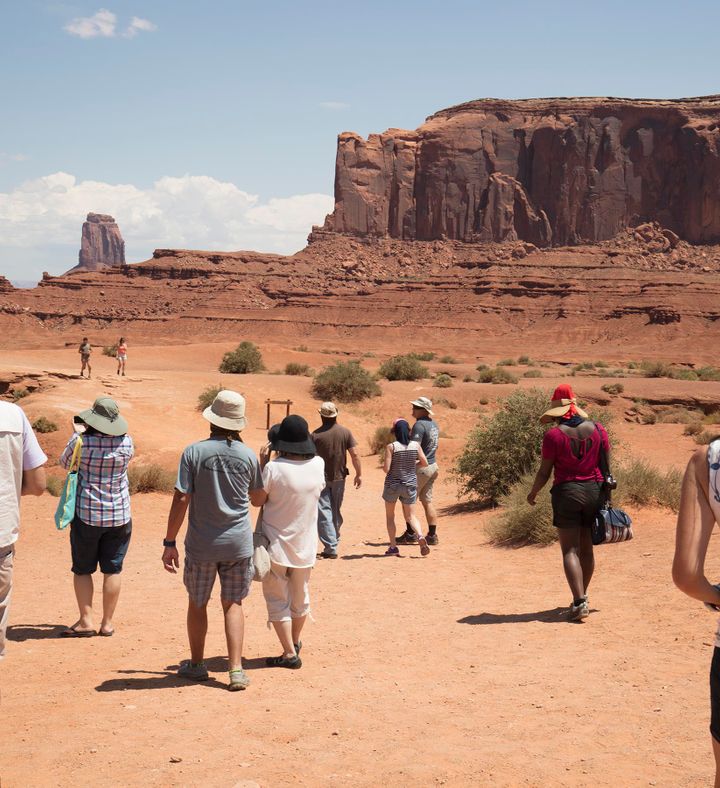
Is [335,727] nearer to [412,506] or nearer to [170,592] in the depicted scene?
[170,592]

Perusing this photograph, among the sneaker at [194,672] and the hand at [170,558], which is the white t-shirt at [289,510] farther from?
the sneaker at [194,672]

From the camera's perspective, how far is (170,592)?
9320mm

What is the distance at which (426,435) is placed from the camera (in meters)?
11.2

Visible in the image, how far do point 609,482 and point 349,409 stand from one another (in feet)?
67.2

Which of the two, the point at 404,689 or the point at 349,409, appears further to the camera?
the point at 349,409

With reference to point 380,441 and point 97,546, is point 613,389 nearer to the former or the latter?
point 380,441

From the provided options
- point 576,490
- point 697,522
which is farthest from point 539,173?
point 697,522

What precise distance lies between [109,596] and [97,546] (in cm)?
43

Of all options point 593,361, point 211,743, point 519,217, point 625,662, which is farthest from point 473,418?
point 519,217

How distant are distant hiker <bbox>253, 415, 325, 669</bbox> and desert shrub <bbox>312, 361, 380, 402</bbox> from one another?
2214cm

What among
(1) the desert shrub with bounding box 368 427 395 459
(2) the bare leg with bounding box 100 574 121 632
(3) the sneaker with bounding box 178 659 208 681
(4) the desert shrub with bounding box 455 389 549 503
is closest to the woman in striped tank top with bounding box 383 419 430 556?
(4) the desert shrub with bounding box 455 389 549 503

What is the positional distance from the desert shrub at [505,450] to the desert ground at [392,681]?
244 cm

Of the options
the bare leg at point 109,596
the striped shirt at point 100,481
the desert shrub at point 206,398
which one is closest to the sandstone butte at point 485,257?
the desert shrub at point 206,398

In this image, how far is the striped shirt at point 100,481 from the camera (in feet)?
22.9
